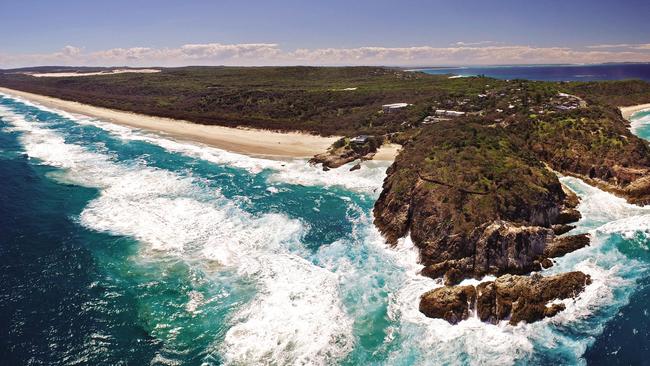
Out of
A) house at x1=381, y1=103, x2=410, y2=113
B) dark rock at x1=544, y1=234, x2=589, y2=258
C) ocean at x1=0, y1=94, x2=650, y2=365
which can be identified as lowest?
ocean at x1=0, y1=94, x2=650, y2=365

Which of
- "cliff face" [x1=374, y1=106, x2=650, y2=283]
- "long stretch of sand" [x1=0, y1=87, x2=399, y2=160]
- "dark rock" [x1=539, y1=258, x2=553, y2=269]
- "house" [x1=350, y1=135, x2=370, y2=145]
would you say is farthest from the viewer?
"long stretch of sand" [x1=0, y1=87, x2=399, y2=160]

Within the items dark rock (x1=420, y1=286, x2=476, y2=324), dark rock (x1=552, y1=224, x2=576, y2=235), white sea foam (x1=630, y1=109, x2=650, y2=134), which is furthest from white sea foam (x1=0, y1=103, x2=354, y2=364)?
white sea foam (x1=630, y1=109, x2=650, y2=134)

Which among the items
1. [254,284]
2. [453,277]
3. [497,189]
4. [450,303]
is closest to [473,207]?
[497,189]

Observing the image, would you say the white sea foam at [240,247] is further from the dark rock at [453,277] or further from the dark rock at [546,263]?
the dark rock at [546,263]

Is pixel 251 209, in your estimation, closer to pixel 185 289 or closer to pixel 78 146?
pixel 185 289

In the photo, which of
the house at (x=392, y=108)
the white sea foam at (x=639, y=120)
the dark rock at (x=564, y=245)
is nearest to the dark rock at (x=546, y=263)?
the dark rock at (x=564, y=245)

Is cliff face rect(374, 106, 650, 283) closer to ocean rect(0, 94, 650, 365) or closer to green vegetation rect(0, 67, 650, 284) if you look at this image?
green vegetation rect(0, 67, 650, 284)

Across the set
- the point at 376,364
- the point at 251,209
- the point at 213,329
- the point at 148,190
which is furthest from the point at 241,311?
the point at 148,190
